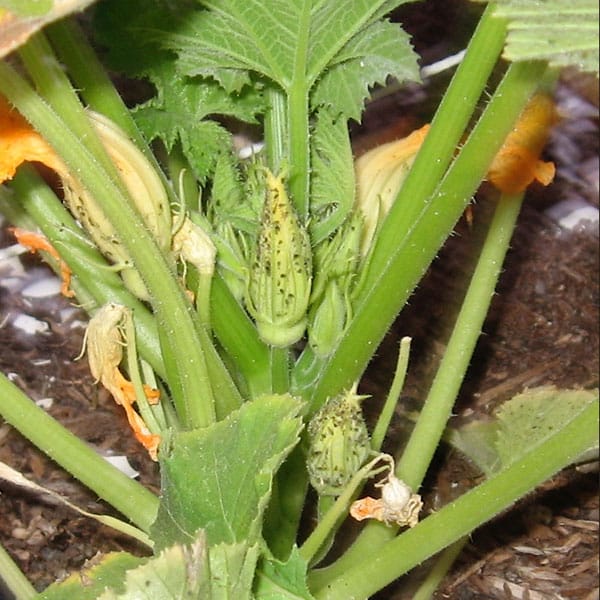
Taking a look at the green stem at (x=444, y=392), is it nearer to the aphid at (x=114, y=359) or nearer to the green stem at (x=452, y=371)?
the green stem at (x=452, y=371)

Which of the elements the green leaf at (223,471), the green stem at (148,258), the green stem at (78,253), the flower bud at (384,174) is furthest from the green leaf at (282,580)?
the flower bud at (384,174)

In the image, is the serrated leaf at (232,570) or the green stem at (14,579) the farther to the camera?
the green stem at (14,579)

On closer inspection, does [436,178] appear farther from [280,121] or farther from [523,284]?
[523,284]

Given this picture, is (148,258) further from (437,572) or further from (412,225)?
(437,572)

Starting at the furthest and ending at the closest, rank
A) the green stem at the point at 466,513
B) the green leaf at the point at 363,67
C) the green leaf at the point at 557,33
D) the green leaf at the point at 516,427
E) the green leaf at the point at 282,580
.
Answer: the green leaf at the point at 516,427
the green leaf at the point at 363,67
the green leaf at the point at 282,580
the green stem at the point at 466,513
the green leaf at the point at 557,33

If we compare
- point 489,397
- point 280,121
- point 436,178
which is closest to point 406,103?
point 489,397

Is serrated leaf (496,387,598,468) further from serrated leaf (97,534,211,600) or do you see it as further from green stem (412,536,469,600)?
serrated leaf (97,534,211,600)
